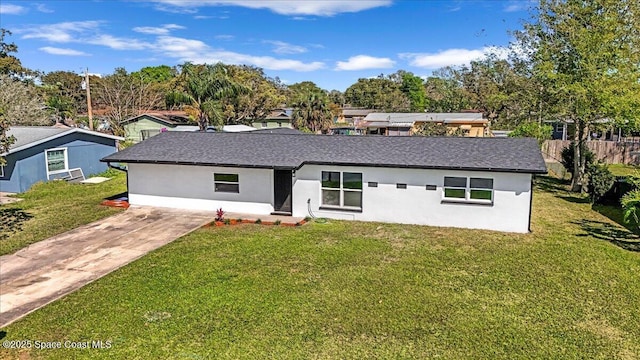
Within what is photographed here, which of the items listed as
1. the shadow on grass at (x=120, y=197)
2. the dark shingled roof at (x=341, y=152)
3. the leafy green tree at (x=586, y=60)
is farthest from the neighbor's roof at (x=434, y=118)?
the shadow on grass at (x=120, y=197)

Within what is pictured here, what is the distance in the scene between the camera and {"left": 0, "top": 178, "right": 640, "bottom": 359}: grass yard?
6871 millimetres

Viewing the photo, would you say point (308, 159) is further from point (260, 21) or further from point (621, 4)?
point (260, 21)

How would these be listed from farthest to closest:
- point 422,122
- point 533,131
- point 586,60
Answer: point 422,122 → point 533,131 → point 586,60

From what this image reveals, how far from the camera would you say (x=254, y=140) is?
17969mm

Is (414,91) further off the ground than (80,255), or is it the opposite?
(414,91)

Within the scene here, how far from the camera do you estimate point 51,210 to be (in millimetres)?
16422

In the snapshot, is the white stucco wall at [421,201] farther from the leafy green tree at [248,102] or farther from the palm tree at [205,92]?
the leafy green tree at [248,102]

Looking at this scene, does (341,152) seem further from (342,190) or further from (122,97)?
(122,97)

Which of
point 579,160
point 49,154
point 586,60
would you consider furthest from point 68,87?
point 579,160

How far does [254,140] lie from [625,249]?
44.9 feet

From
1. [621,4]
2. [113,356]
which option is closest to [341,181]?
[113,356]

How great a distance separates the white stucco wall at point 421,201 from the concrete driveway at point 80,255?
13.4 ft

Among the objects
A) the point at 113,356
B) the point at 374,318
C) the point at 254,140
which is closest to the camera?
the point at 113,356

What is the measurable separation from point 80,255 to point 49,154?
1308 cm
